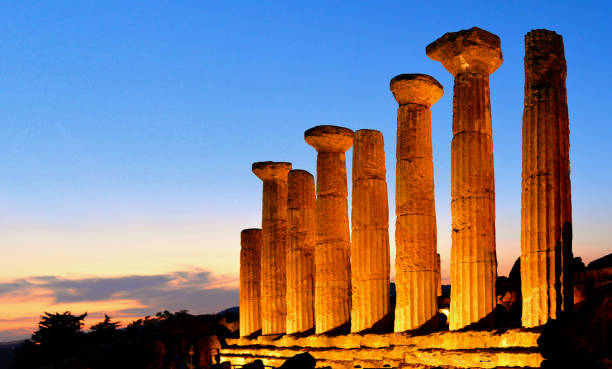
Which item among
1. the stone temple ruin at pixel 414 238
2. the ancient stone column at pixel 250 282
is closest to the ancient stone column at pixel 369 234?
the stone temple ruin at pixel 414 238

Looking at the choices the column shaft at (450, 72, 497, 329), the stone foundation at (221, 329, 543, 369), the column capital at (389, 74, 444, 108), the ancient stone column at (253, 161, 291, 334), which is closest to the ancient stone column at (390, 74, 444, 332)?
the column capital at (389, 74, 444, 108)

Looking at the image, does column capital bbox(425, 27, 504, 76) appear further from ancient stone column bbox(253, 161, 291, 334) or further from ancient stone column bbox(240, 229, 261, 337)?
ancient stone column bbox(240, 229, 261, 337)

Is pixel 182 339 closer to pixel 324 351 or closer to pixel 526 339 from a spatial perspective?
pixel 324 351

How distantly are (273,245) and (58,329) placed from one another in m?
17.7

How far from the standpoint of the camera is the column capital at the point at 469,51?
24.2m

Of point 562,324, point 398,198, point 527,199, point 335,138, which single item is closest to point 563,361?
point 562,324

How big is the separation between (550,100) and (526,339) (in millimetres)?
6430

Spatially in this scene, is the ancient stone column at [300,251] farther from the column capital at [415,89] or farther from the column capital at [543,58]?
the column capital at [543,58]

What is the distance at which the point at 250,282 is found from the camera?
130 ft

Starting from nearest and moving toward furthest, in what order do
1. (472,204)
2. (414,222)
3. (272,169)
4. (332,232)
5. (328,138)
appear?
1. (472,204)
2. (414,222)
3. (332,232)
4. (328,138)
5. (272,169)

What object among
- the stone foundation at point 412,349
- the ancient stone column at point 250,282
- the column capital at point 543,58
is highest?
the column capital at point 543,58

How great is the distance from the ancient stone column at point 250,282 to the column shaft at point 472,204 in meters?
16.7

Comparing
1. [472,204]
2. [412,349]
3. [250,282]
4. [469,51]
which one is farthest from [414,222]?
[250,282]

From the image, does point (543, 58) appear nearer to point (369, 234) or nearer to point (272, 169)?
point (369, 234)
